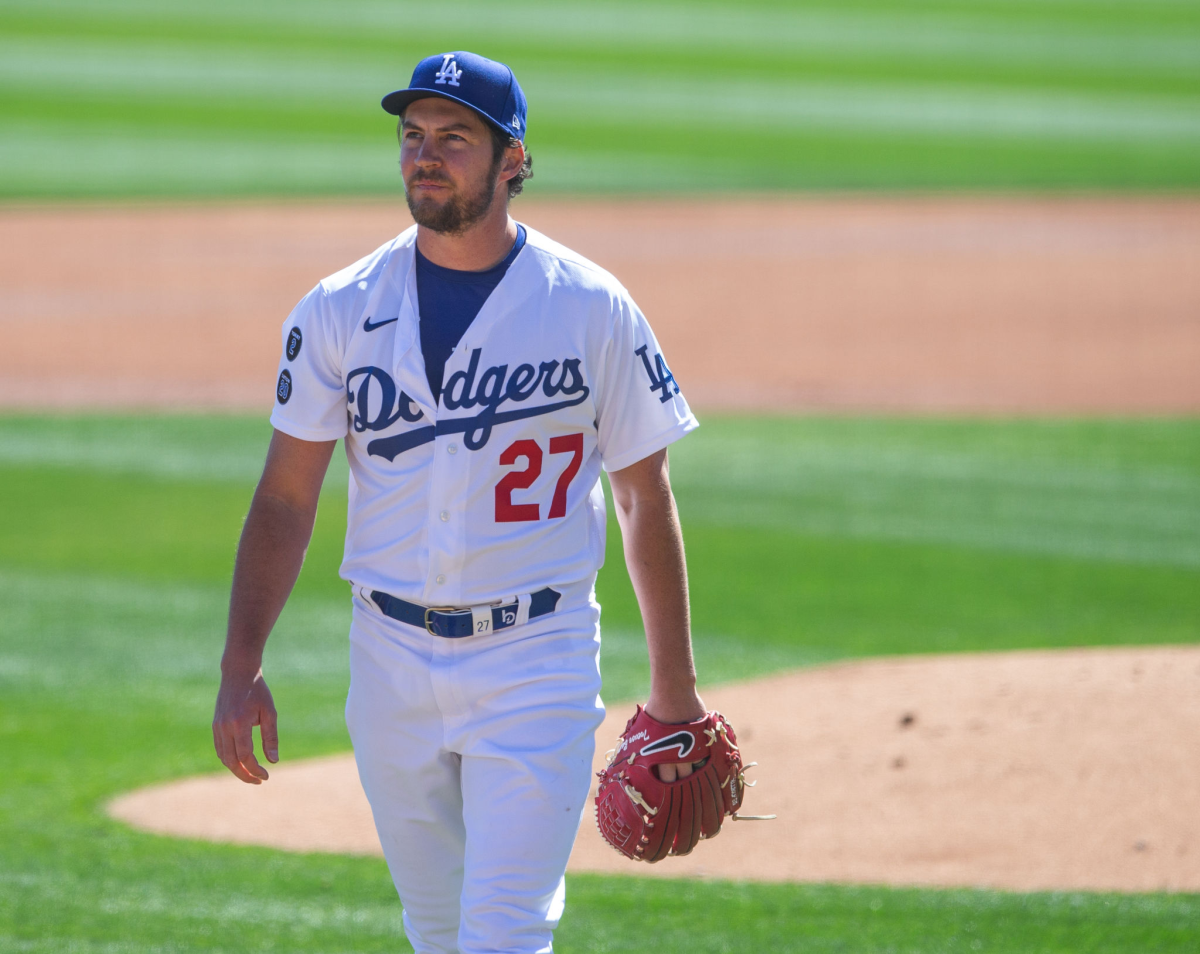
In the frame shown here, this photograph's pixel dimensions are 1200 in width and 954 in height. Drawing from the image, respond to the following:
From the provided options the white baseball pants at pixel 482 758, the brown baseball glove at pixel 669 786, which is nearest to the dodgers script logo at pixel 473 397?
the white baseball pants at pixel 482 758

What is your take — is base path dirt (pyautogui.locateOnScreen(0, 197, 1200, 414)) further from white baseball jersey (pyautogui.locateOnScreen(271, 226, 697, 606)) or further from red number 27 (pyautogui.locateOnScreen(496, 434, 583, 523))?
red number 27 (pyautogui.locateOnScreen(496, 434, 583, 523))

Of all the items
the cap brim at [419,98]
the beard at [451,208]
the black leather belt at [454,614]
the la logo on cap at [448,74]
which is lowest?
the black leather belt at [454,614]

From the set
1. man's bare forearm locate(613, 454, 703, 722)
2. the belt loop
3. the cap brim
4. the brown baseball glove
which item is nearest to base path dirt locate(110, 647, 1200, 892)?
the brown baseball glove

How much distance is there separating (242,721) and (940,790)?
296 cm

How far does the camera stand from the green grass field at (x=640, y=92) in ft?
78.4

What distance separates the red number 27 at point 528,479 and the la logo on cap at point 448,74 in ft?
2.26

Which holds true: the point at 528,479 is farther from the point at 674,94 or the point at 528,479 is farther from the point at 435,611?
the point at 674,94

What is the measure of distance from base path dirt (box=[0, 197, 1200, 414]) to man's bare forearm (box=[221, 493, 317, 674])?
9.69 meters

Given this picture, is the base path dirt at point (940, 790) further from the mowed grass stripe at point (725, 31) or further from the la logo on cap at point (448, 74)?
the mowed grass stripe at point (725, 31)

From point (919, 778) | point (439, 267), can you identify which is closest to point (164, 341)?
point (919, 778)

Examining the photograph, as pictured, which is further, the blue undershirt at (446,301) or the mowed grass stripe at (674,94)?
the mowed grass stripe at (674,94)

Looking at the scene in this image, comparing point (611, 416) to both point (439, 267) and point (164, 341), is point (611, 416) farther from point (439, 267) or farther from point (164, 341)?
point (164, 341)

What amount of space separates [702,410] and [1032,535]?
392 cm

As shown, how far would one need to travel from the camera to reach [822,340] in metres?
15.4
